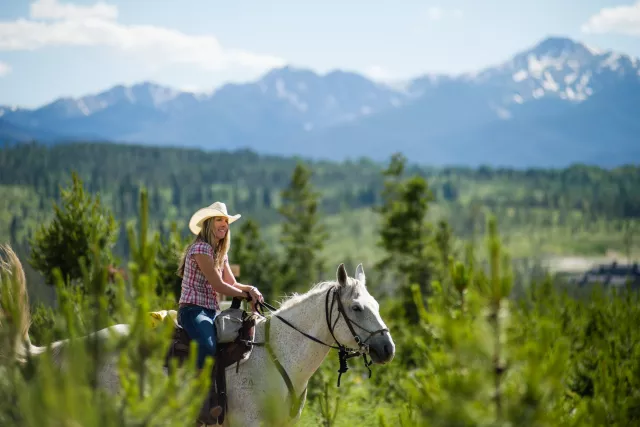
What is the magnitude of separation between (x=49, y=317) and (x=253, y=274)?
1688 inches

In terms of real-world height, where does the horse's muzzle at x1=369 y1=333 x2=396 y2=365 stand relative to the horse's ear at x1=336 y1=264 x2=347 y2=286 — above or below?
below

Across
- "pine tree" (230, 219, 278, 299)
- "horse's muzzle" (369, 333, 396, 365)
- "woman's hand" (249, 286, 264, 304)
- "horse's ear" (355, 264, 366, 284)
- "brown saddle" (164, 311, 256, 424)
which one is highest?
"horse's ear" (355, 264, 366, 284)

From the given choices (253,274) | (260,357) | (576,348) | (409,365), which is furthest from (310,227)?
(260,357)

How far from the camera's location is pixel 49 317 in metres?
13.5

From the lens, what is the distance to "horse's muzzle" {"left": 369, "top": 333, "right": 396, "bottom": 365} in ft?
22.0

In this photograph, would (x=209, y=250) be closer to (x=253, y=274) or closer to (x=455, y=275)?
(x=455, y=275)

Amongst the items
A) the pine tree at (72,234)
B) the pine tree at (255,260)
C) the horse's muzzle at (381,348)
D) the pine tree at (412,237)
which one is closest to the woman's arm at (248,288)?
the horse's muzzle at (381,348)

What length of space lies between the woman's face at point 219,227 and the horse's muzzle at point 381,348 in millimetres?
2121

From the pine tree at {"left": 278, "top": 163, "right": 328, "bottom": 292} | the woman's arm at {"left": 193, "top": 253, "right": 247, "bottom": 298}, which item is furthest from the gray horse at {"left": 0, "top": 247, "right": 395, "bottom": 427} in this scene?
the pine tree at {"left": 278, "top": 163, "right": 328, "bottom": 292}

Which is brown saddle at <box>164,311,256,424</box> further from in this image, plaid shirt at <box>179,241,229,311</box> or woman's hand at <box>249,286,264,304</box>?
plaid shirt at <box>179,241,229,311</box>

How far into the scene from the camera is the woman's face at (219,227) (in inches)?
296

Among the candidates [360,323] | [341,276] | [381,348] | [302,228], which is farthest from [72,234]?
[302,228]

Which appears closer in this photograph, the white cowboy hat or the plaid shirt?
the plaid shirt

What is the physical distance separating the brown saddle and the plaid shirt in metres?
Answer: 0.36
